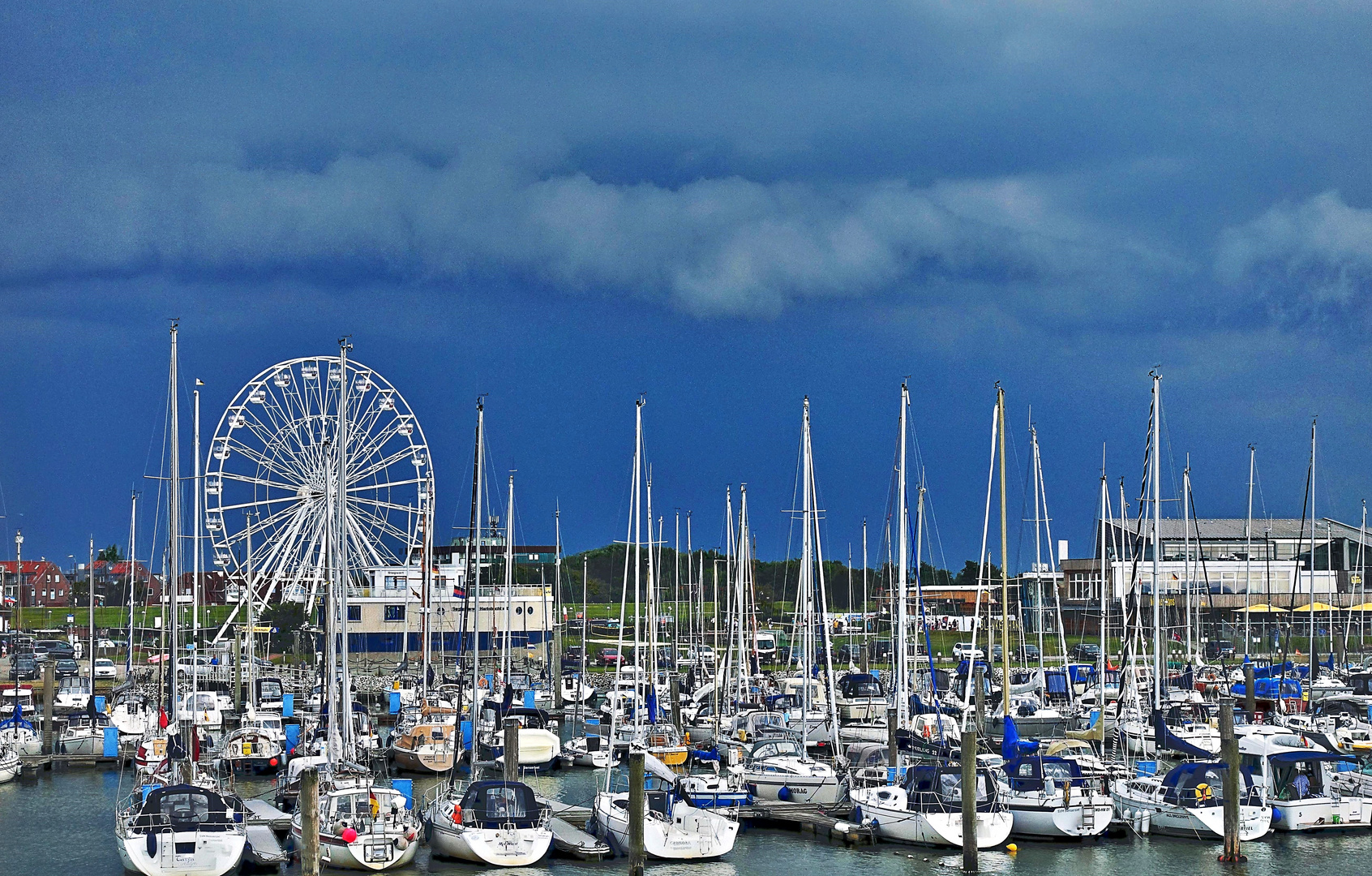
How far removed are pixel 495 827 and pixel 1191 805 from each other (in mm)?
19887

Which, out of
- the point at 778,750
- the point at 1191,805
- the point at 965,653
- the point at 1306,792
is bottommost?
the point at 1191,805

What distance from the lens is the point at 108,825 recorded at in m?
51.3

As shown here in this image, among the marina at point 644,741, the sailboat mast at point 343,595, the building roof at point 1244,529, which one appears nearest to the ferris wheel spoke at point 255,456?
the marina at point 644,741

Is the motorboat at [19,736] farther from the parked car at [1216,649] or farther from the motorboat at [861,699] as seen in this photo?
the parked car at [1216,649]

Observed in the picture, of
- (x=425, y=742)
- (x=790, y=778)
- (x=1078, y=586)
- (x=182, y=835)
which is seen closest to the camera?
(x=182, y=835)

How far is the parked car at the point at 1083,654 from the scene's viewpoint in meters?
104

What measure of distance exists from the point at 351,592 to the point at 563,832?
7051cm

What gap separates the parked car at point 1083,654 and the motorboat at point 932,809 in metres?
56.4

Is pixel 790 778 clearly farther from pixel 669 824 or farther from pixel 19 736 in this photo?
pixel 19 736

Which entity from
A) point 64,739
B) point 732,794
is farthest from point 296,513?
point 732,794

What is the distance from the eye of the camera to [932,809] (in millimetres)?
44656

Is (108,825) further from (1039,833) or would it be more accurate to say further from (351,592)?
(351,592)

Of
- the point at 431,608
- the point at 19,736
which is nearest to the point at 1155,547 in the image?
the point at 19,736

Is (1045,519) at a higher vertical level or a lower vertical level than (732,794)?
higher
